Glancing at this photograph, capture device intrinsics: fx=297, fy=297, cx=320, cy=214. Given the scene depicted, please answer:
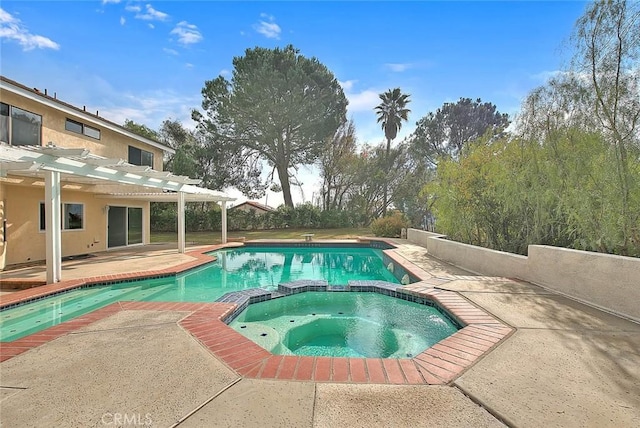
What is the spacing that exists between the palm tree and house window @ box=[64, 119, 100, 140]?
2437 cm

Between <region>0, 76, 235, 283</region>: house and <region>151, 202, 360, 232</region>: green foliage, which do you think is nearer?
<region>0, 76, 235, 283</region>: house

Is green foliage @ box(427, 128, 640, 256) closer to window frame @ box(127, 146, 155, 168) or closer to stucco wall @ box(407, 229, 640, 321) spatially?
stucco wall @ box(407, 229, 640, 321)

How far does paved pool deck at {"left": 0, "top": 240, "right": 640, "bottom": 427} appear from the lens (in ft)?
7.32

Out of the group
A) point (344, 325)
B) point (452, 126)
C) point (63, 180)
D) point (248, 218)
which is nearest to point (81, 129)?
point (63, 180)

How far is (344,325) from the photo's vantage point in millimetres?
5645

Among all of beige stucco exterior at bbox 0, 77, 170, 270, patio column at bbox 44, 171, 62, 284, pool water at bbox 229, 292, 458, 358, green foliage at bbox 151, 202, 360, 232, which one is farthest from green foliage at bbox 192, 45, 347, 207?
pool water at bbox 229, 292, 458, 358

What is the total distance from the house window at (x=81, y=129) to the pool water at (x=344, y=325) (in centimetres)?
1011

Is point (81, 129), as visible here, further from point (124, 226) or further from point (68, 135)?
point (124, 226)

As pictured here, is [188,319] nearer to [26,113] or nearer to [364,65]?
[26,113]

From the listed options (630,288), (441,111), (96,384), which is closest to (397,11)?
(630,288)

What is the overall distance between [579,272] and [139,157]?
55.3 feet

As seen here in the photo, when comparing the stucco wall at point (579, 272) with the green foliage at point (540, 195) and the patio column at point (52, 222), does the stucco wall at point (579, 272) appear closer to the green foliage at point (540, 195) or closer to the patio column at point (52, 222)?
the green foliage at point (540, 195)

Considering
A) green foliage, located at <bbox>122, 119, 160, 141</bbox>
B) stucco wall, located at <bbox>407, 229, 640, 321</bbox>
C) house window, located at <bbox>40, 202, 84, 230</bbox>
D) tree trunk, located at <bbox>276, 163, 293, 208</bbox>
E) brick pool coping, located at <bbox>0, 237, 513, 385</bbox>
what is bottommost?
brick pool coping, located at <bbox>0, 237, 513, 385</bbox>

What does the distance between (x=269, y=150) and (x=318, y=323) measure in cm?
2279
